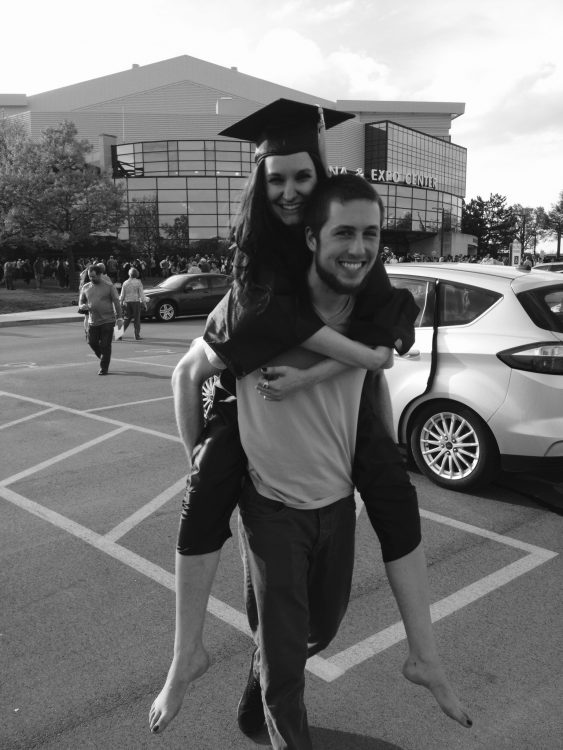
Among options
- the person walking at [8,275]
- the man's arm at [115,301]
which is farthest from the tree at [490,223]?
the man's arm at [115,301]

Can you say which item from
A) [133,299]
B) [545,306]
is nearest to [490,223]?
[133,299]

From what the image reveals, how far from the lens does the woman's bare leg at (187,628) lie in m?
2.02

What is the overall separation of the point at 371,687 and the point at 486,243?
330 feet

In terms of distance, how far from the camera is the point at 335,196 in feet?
6.04

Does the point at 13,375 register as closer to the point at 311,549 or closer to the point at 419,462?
the point at 419,462

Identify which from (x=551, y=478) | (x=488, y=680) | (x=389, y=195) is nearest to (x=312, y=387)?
(x=488, y=680)

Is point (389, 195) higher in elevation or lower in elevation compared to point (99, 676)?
higher

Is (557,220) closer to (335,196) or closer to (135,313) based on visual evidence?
(135,313)

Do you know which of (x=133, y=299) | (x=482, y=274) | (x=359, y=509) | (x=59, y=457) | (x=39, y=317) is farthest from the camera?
(x=39, y=317)

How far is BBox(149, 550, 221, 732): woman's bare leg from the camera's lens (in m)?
2.02

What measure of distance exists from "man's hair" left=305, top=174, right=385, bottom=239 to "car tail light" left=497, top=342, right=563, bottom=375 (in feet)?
9.47

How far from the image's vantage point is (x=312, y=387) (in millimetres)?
1906

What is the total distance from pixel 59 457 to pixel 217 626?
3329 mm

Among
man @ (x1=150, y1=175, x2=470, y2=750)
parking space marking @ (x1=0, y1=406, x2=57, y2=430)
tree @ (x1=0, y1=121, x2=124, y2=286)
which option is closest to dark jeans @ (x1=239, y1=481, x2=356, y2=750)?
man @ (x1=150, y1=175, x2=470, y2=750)
